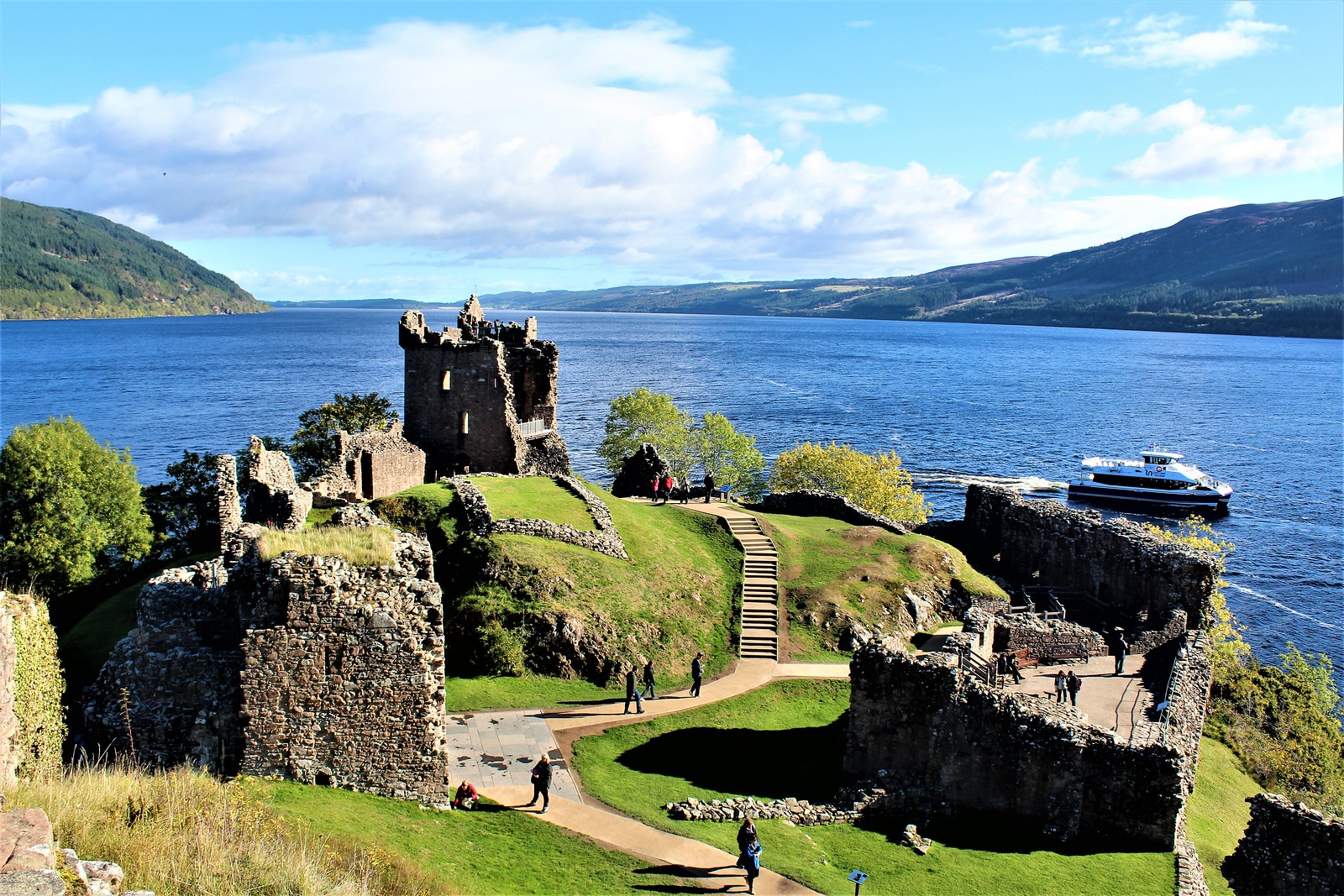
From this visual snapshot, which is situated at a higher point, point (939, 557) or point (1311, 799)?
point (939, 557)

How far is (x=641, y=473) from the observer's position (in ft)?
160

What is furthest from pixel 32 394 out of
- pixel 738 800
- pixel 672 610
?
pixel 738 800

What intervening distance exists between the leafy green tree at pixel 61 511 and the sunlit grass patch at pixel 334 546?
110ft

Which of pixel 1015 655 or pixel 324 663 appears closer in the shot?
pixel 324 663

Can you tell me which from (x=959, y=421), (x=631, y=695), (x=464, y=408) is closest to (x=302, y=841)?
(x=631, y=695)

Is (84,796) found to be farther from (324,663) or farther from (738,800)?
(738,800)

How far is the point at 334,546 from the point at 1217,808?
87.8 feet

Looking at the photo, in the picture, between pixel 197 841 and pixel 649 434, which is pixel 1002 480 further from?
pixel 197 841

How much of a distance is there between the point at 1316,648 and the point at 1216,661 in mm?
Answer: 17440

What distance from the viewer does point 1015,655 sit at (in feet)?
104

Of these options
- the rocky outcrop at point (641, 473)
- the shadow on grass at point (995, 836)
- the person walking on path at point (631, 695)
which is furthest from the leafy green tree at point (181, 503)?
the shadow on grass at point (995, 836)

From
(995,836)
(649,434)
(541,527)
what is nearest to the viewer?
(995,836)

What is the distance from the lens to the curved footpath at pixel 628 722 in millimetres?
19578

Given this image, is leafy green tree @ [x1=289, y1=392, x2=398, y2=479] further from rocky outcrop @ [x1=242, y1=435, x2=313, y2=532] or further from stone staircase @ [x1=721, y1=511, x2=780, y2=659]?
stone staircase @ [x1=721, y1=511, x2=780, y2=659]
